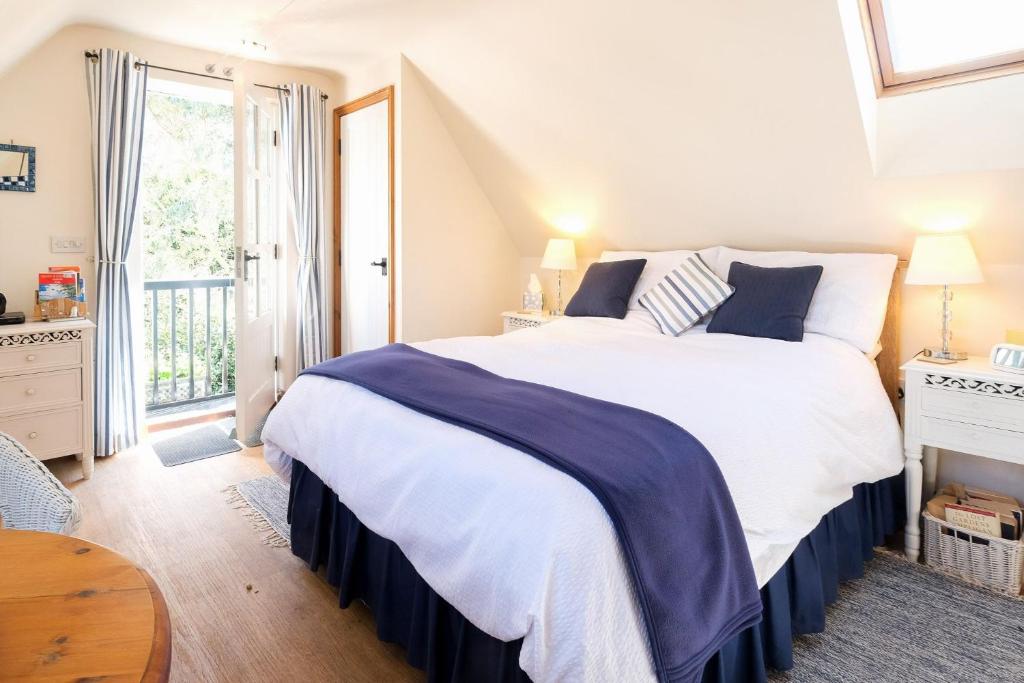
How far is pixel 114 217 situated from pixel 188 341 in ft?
4.51

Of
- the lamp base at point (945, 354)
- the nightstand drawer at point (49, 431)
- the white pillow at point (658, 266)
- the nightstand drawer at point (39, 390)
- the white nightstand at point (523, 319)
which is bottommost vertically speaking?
the nightstand drawer at point (49, 431)

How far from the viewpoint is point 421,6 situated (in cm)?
309

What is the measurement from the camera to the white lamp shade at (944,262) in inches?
95.3

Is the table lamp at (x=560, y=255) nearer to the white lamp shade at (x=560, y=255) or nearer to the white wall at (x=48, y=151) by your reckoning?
the white lamp shade at (x=560, y=255)

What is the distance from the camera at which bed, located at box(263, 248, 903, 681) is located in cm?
124

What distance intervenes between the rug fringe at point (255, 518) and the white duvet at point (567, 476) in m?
0.33

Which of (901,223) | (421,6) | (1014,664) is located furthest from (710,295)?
(421,6)

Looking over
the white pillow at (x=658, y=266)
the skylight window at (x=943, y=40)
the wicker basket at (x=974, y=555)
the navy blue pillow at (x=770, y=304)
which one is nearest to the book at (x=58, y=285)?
the white pillow at (x=658, y=266)

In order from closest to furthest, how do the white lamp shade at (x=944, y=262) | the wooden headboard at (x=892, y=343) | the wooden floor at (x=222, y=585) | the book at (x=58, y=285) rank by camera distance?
the wooden floor at (x=222, y=585) → the white lamp shade at (x=944, y=262) → the wooden headboard at (x=892, y=343) → the book at (x=58, y=285)

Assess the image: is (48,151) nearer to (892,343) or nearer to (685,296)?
(685,296)

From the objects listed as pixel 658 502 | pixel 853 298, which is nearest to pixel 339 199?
pixel 853 298

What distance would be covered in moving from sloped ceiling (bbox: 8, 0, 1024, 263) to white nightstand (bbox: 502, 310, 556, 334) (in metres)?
0.57

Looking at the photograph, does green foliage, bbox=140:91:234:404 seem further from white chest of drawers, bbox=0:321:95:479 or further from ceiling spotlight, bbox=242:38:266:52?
white chest of drawers, bbox=0:321:95:479

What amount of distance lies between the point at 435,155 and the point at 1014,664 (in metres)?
3.65
